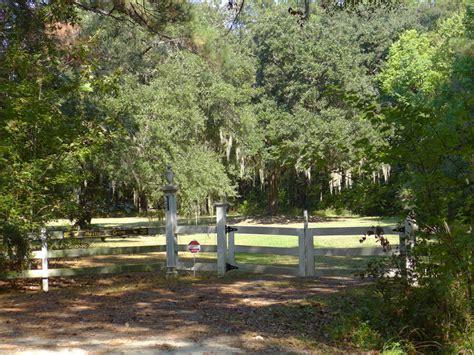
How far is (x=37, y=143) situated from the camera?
1014 centimetres

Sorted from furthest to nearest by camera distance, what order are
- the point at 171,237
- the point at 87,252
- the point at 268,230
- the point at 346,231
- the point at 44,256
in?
the point at 171,237 < the point at 268,230 < the point at 87,252 < the point at 346,231 < the point at 44,256

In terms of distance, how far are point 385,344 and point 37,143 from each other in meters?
7.09

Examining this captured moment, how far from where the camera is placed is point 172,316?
742 cm

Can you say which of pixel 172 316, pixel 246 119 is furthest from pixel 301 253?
pixel 246 119

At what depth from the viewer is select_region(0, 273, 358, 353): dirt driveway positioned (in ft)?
19.4

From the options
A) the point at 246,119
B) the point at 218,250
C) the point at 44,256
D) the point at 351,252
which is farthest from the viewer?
the point at 246,119

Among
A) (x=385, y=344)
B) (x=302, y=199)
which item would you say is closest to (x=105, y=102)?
(x=385, y=344)

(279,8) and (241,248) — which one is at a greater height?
(279,8)

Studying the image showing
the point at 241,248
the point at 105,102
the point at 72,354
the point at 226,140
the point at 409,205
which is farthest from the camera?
the point at 226,140

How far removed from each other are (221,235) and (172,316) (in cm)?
392

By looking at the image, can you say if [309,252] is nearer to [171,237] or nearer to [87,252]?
[171,237]

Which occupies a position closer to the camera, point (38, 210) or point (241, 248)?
point (38, 210)

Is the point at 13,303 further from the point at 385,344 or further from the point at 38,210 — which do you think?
the point at 385,344

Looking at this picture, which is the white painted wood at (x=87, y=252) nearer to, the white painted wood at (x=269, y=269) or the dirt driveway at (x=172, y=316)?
the dirt driveway at (x=172, y=316)
